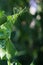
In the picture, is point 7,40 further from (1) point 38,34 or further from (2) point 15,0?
(2) point 15,0

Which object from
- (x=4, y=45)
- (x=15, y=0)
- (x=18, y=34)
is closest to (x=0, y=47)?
(x=4, y=45)

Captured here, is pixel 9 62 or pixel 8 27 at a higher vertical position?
pixel 8 27

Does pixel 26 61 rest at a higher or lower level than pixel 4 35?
lower

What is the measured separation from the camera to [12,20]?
1241 millimetres

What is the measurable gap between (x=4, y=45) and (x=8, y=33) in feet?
0.16

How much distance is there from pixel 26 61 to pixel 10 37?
4.6 inches

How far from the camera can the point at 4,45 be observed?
1.25m

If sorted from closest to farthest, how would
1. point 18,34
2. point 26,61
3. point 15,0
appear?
point 26,61 < point 18,34 < point 15,0

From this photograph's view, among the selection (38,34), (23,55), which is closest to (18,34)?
(38,34)

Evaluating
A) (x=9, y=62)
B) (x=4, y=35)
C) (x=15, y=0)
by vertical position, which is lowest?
(x=9, y=62)

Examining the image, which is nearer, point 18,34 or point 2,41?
point 2,41

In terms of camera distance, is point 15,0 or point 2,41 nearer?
point 2,41

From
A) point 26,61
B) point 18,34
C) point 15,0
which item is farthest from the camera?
point 15,0

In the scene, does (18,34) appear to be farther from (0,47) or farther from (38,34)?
(0,47)
